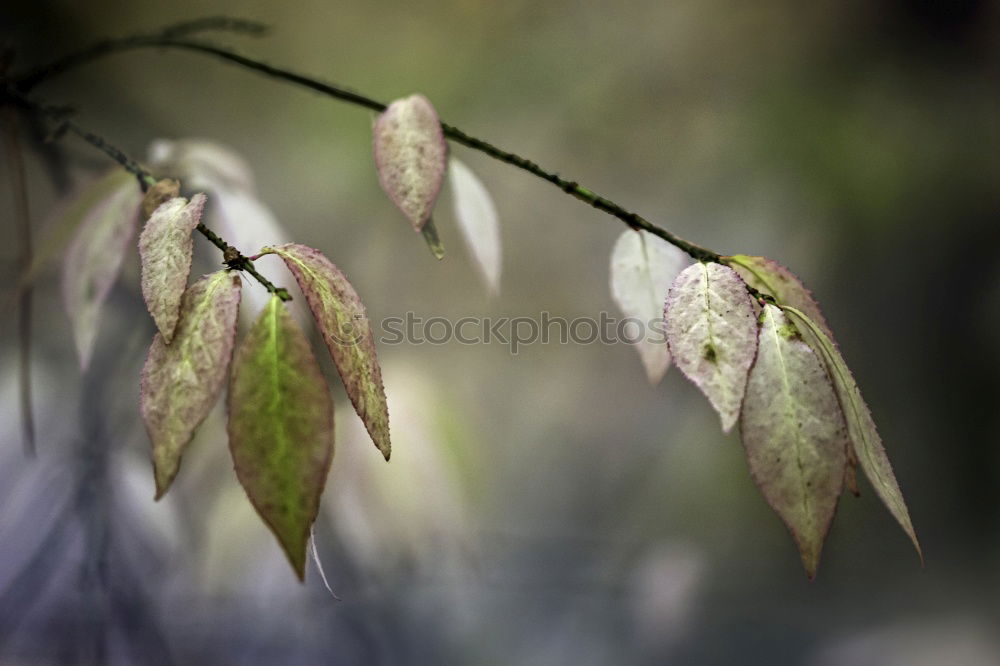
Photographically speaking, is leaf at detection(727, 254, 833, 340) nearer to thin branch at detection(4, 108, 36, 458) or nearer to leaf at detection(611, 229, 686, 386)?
leaf at detection(611, 229, 686, 386)

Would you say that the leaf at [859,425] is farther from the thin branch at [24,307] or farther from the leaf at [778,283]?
the thin branch at [24,307]

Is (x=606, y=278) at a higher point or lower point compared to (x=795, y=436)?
higher

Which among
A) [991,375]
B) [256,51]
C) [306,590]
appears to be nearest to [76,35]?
[256,51]

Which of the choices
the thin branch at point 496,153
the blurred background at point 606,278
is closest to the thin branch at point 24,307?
the blurred background at point 606,278

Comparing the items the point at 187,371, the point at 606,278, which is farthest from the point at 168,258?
the point at 606,278

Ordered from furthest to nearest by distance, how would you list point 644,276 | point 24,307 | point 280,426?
point 24,307 < point 644,276 < point 280,426

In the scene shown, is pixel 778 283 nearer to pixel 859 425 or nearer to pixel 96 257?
pixel 859 425
